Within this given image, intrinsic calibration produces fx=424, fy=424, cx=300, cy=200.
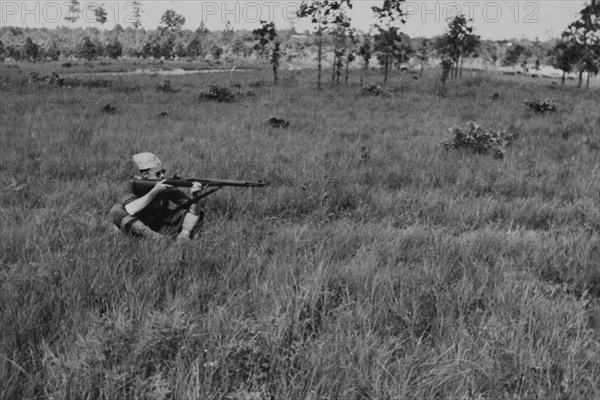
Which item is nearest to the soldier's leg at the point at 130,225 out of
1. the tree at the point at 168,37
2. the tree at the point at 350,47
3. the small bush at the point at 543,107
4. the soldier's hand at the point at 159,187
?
the soldier's hand at the point at 159,187

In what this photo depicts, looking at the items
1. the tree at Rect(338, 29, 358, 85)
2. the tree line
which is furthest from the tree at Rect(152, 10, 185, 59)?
the tree at Rect(338, 29, 358, 85)

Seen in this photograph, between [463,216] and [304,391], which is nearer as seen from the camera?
[304,391]

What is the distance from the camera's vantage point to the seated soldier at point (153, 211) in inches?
156

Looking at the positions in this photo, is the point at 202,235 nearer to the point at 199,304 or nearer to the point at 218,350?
the point at 199,304

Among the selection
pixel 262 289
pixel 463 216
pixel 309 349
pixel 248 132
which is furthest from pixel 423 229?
pixel 248 132

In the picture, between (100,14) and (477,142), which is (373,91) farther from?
(100,14)

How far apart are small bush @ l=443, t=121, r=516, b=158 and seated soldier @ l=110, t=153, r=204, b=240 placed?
6677 millimetres

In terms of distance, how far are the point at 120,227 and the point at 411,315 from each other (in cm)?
276

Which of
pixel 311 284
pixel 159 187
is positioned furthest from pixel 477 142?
pixel 311 284

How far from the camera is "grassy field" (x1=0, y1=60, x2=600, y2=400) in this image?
2.14m

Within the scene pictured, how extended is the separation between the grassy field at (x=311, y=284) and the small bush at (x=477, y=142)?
1184mm

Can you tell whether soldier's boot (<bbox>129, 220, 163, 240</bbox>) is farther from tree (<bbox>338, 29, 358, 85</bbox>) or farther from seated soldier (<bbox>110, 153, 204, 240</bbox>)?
tree (<bbox>338, 29, 358, 85</bbox>)

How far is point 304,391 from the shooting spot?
209 cm

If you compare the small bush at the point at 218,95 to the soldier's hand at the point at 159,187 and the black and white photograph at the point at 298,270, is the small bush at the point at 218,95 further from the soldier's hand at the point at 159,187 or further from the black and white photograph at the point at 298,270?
the soldier's hand at the point at 159,187
